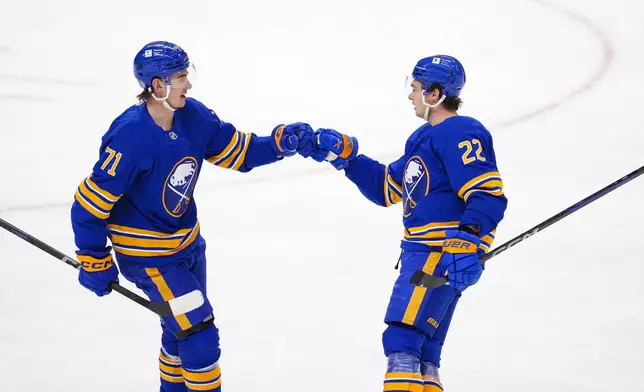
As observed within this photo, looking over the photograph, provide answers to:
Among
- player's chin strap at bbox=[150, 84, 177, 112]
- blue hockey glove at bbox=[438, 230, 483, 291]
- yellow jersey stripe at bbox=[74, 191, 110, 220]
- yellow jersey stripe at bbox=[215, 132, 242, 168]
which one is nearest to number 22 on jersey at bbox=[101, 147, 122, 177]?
yellow jersey stripe at bbox=[74, 191, 110, 220]

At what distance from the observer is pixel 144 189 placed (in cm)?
362

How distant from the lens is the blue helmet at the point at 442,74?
365 cm

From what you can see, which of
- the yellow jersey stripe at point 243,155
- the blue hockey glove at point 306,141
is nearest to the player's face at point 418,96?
the blue hockey glove at point 306,141

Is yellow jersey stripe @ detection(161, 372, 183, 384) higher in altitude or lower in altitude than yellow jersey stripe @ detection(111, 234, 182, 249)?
lower

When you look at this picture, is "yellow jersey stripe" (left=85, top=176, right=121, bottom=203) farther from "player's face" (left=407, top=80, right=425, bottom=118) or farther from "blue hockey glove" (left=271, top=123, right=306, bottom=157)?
"player's face" (left=407, top=80, right=425, bottom=118)

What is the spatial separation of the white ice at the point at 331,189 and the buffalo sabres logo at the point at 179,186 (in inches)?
31.4

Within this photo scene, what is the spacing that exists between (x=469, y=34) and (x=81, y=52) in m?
2.82

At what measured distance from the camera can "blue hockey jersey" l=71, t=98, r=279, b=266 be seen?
3.50m

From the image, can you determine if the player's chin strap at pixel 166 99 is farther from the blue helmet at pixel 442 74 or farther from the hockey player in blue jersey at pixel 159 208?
the blue helmet at pixel 442 74

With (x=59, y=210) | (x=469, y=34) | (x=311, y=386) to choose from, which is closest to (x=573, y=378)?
(x=311, y=386)

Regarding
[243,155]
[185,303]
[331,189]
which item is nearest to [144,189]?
[185,303]

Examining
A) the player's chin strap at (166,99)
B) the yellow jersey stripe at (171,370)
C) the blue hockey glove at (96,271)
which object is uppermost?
the player's chin strap at (166,99)

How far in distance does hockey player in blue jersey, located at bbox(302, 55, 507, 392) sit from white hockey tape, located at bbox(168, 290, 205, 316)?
0.63 metres

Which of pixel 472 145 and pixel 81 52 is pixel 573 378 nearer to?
pixel 472 145
